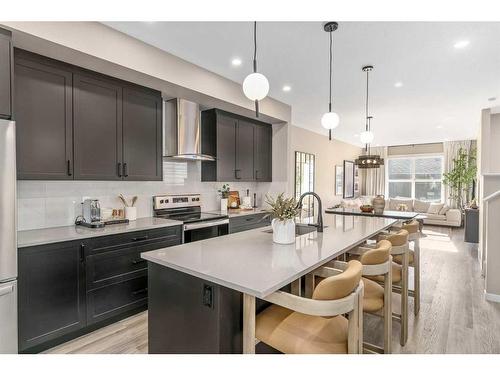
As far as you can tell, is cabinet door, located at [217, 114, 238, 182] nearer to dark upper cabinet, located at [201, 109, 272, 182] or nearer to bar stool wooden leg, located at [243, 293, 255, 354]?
dark upper cabinet, located at [201, 109, 272, 182]

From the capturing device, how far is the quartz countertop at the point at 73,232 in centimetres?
217

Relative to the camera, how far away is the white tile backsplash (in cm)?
258

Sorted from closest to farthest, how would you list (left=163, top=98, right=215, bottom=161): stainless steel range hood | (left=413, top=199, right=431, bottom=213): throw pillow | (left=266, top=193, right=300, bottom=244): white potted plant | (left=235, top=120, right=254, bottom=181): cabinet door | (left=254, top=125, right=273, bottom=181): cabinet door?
(left=266, top=193, right=300, bottom=244): white potted plant, (left=163, top=98, right=215, bottom=161): stainless steel range hood, (left=235, top=120, right=254, bottom=181): cabinet door, (left=254, top=125, right=273, bottom=181): cabinet door, (left=413, top=199, right=431, bottom=213): throw pillow

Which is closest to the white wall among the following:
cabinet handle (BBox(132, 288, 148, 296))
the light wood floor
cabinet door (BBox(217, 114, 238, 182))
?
cabinet door (BBox(217, 114, 238, 182))

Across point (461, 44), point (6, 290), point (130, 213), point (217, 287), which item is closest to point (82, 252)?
point (6, 290)

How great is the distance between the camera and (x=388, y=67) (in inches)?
129

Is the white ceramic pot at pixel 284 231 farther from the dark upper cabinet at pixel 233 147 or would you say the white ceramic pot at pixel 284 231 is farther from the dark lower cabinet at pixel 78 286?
the dark upper cabinet at pixel 233 147

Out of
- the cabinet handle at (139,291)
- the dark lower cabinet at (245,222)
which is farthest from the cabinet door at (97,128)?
the dark lower cabinet at (245,222)

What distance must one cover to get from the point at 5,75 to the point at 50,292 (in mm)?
1657

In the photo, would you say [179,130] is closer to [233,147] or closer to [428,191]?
[233,147]

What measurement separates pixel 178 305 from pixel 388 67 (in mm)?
3411

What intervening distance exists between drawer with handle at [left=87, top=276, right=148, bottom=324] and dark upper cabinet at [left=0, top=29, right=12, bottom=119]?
1.59m
